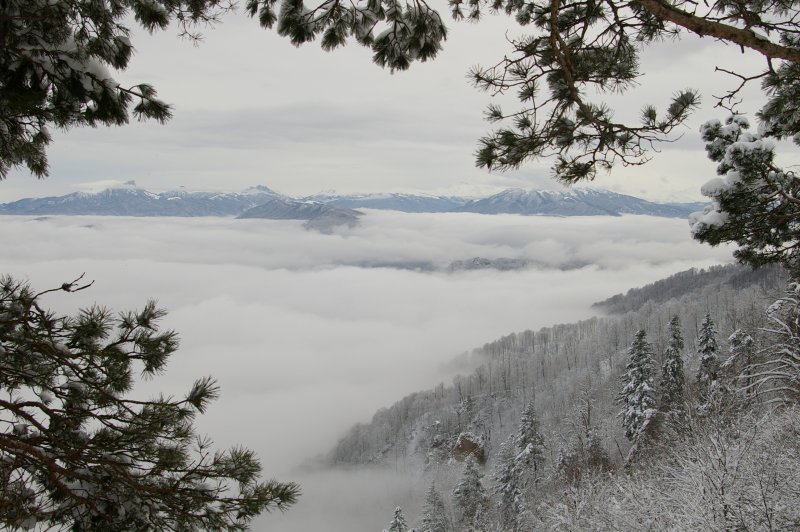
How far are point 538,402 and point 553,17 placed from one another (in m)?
103

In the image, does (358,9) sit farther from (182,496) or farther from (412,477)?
(412,477)

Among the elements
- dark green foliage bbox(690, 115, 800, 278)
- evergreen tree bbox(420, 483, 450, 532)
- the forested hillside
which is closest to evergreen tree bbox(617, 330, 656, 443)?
the forested hillside

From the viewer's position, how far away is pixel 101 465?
10.6 ft

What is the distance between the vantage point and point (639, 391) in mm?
36219

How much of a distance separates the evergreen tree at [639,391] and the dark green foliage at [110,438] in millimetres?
37291

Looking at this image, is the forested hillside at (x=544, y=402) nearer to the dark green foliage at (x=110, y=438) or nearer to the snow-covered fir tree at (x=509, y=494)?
the snow-covered fir tree at (x=509, y=494)

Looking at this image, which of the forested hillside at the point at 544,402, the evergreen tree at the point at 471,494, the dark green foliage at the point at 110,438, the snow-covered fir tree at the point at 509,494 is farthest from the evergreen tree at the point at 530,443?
the dark green foliage at the point at 110,438

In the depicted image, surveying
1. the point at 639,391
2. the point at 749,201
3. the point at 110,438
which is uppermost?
the point at 749,201

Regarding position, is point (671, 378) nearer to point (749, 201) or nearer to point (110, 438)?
point (749, 201)

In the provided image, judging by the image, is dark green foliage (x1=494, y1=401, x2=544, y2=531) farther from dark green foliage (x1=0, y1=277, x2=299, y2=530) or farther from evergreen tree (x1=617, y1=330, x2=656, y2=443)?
dark green foliage (x1=0, y1=277, x2=299, y2=530)

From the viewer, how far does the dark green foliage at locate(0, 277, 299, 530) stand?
3100mm

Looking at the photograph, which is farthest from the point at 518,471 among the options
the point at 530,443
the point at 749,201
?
the point at 749,201

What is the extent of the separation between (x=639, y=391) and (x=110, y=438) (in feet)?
131

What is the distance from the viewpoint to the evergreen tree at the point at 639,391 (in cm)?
3491
